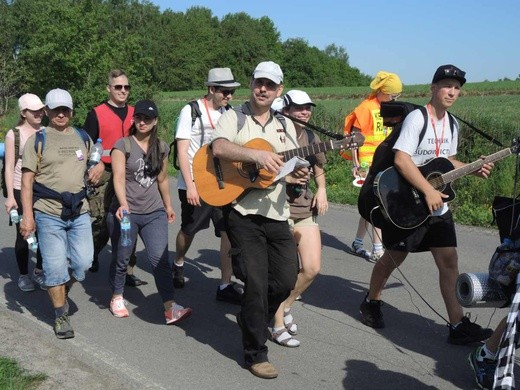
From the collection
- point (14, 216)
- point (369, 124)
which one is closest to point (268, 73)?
point (14, 216)

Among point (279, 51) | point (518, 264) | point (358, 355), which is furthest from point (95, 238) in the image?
point (279, 51)

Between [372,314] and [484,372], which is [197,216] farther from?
[484,372]

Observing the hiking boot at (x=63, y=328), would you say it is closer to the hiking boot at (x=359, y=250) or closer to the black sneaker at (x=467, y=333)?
the black sneaker at (x=467, y=333)

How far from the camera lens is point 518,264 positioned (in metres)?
3.87

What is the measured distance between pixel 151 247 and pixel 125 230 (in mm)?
251

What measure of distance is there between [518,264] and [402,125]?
155 cm

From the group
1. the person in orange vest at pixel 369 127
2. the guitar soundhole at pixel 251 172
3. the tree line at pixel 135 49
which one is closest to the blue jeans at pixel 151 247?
the guitar soundhole at pixel 251 172

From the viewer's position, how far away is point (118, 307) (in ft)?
19.6

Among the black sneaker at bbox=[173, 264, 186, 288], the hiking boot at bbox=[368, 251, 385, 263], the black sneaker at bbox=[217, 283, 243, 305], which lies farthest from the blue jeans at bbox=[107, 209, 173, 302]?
the hiking boot at bbox=[368, 251, 385, 263]

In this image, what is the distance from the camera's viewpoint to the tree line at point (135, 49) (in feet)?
86.7

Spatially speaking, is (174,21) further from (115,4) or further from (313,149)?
(313,149)

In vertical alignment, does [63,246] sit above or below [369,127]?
below

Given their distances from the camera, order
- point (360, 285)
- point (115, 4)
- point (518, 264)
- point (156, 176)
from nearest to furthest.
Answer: point (518, 264), point (156, 176), point (360, 285), point (115, 4)

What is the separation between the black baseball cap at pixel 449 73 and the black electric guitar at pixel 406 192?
22.5 inches
